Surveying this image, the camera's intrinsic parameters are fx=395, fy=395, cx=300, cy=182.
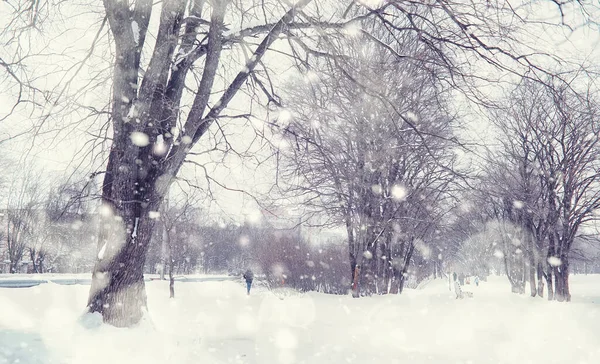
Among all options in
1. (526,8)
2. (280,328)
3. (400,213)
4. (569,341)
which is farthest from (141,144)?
(400,213)

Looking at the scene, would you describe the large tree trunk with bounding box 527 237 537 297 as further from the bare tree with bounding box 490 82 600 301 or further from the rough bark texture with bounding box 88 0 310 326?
the rough bark texture with bounding box 88 0 310 326

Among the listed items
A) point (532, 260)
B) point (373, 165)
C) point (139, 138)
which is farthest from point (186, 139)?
point (532, 260)

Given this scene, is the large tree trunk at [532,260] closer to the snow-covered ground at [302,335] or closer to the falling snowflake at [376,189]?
the snow-covered ground at [302,335]

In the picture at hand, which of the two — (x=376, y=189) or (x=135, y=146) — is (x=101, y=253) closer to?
(x=135, y=146)

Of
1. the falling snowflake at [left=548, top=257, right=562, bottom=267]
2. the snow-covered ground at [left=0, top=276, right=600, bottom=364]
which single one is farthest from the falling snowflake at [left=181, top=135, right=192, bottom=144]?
the falling snowflake at [left=548, top=257, right=562, bottom=267]

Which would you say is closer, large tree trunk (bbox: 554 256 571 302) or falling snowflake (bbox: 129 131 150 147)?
falling snowflake (bbox: 129 131 150 147)

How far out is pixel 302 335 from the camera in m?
7.48

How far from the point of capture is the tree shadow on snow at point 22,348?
3834 mm

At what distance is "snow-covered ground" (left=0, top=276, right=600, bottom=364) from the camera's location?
454cm

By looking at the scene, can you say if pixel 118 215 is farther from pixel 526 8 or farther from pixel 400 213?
pixel 400 213

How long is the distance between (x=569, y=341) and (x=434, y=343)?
2.81 meters

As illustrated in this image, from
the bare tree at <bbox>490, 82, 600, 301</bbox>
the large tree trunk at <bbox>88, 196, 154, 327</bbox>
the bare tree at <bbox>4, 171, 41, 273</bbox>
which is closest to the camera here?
the large tree trunk at <bbox>88, 196, 154, 327</bbox>

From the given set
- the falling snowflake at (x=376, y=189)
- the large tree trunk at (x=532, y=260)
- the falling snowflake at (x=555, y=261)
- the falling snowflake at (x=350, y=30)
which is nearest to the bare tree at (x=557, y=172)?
the falling snowflake at (x=555, y=261)

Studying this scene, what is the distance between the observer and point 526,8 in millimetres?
4645
